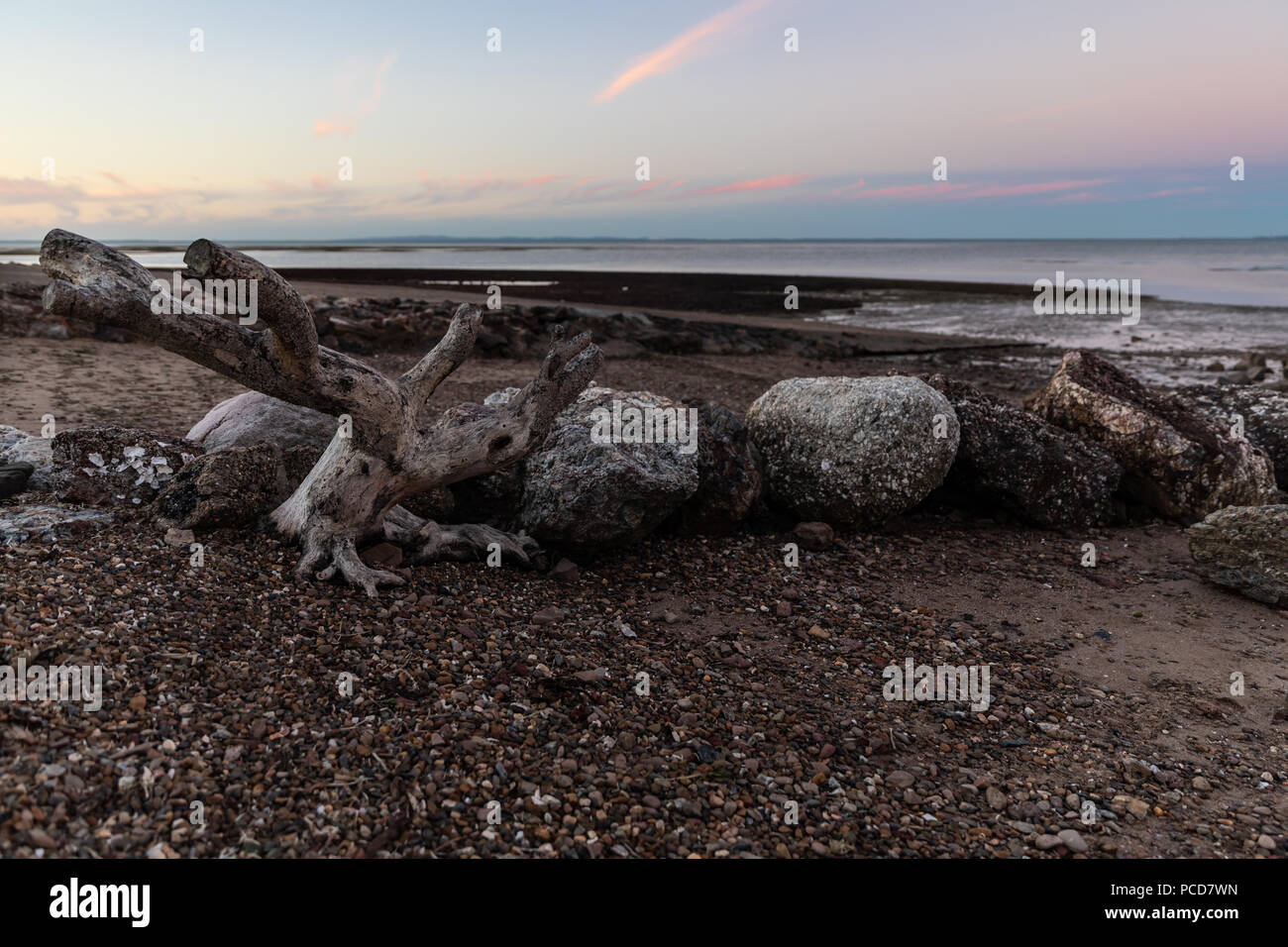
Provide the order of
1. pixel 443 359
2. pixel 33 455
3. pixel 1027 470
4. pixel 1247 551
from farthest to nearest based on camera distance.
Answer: pixel 1027 470 < pixel 33 455 < pixel 1247 551 < pixel 443 359

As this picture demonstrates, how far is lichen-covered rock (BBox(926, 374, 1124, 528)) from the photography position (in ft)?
26.6

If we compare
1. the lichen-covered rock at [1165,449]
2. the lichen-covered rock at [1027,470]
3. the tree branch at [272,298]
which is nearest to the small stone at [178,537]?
the tree branch at [272,298]

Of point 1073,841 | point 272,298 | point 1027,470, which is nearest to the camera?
point 1073,841

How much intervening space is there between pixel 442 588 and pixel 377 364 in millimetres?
12732

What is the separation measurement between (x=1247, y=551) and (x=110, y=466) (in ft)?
29.6

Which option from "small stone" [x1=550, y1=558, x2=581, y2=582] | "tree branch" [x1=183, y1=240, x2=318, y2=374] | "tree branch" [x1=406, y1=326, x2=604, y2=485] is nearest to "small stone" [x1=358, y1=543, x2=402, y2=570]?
"tree branch" [x1=406, y1=326, x2=604, y2=485]

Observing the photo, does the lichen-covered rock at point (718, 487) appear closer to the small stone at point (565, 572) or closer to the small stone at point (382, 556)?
the small stone at point (565, 572)

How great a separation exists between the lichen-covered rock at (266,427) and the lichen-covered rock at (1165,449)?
25.4ft

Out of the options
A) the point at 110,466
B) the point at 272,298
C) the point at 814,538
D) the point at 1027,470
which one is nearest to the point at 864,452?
the point at 814,538

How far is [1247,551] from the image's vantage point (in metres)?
6.68

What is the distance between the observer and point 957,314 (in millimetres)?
36125

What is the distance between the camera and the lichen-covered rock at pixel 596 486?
21.3 feet

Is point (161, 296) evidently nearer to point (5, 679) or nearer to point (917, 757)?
point (5, 679)

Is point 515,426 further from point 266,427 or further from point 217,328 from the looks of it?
point 266,427
